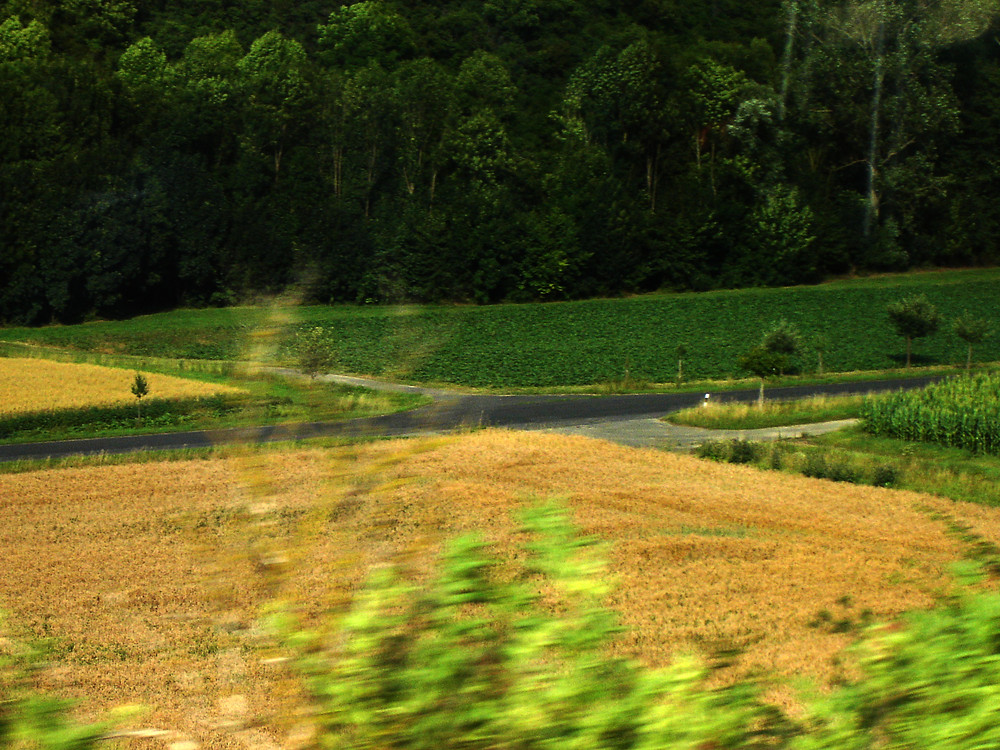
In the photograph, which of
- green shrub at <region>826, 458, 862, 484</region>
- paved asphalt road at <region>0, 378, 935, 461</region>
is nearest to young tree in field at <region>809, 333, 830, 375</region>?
paved asphalt road at <region>0, 378, 935, 461</region>

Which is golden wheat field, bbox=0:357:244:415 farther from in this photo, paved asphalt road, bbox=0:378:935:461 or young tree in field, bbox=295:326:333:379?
young tree in field, bbox=295:326:333:379

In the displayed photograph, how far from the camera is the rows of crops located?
96.3 ft

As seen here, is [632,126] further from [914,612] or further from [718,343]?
[914,612]

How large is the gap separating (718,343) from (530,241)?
54.5 ft

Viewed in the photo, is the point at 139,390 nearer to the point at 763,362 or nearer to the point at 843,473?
the point at 763,362

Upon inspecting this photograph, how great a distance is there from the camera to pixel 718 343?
2157 inches

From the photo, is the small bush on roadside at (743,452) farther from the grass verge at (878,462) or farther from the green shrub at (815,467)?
the green shrub at (815,467)

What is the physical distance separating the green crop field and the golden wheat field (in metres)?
2.69

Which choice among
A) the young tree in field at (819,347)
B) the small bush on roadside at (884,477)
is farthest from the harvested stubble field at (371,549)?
the young tree in field at (819,347)

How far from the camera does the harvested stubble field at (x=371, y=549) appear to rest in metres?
3.49

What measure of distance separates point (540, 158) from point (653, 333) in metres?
22.6

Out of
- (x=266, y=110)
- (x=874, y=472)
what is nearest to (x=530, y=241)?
(x=266, y=110)

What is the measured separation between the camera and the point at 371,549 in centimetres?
339

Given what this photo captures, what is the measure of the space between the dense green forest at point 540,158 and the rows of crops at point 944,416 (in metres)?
Result: 29.1
